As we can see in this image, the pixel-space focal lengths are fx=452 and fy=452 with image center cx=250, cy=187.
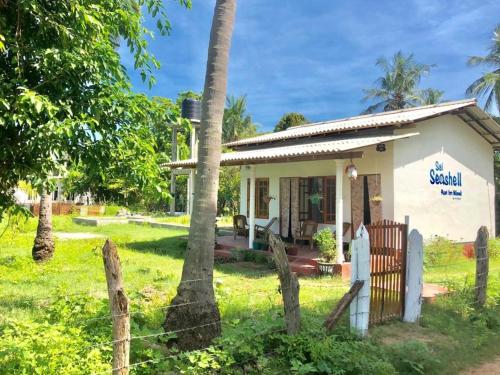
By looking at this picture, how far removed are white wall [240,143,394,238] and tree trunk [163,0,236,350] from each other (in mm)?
8019

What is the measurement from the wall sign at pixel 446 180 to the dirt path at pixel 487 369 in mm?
8221

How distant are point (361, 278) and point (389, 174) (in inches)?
276

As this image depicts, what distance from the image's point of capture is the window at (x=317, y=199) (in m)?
14.0

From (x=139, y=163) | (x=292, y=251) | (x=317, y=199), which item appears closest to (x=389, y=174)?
(x=317, y=199)

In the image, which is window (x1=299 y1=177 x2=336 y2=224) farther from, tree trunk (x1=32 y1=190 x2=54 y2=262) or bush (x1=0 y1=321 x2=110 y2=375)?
bush (x1=0 y1=321 x2=110 y2=375)

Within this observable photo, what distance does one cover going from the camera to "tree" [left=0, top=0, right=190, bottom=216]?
379cm

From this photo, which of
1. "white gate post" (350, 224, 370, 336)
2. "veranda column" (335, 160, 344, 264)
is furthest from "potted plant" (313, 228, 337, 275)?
"white gate post" (350, 224, 370, 336)

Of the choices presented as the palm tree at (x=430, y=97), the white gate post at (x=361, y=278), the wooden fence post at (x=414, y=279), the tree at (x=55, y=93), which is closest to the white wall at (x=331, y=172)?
the wooden fence post at (x=414, y=279)

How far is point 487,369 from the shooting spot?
222 inches

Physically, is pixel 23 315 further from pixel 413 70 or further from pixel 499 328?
pixel 413 70

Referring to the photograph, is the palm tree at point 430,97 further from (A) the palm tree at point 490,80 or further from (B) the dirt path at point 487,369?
(B) the dirt path at point 487,369

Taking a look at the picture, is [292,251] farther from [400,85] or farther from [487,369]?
[400,85]

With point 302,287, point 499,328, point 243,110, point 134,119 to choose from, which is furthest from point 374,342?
point 243,110

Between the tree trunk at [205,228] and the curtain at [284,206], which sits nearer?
the tree trunk at [205,228]
